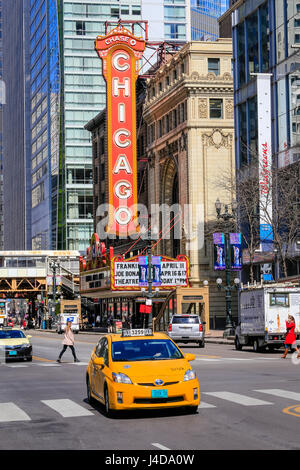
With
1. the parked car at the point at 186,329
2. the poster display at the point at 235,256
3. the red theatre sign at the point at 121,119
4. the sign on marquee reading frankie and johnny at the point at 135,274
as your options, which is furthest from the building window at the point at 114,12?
the parked car at the point at 186,329

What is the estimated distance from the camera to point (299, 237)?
51469 mm

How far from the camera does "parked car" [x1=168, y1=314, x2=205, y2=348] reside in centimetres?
4009

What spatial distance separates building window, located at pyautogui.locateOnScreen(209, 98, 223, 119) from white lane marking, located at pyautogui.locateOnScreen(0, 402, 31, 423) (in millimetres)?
56536

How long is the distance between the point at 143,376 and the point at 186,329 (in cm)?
2655

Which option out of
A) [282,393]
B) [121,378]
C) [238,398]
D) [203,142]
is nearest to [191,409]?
[121,378]

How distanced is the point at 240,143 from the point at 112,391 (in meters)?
47.9

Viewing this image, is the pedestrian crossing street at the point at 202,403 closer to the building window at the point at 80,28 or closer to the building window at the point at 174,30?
the building window at the point at 174,30

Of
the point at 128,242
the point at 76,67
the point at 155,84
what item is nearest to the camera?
the point at 155,84

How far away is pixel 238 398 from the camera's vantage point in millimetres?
Result: 16875

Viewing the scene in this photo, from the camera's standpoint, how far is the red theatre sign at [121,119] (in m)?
72.4

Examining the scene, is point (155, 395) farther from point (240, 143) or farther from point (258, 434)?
point (240, 143)

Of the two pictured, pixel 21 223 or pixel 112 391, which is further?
pixel 21 223

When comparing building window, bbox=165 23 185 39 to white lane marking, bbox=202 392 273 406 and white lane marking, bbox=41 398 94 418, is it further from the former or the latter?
white lane marking, bbox=41 398 94 418
